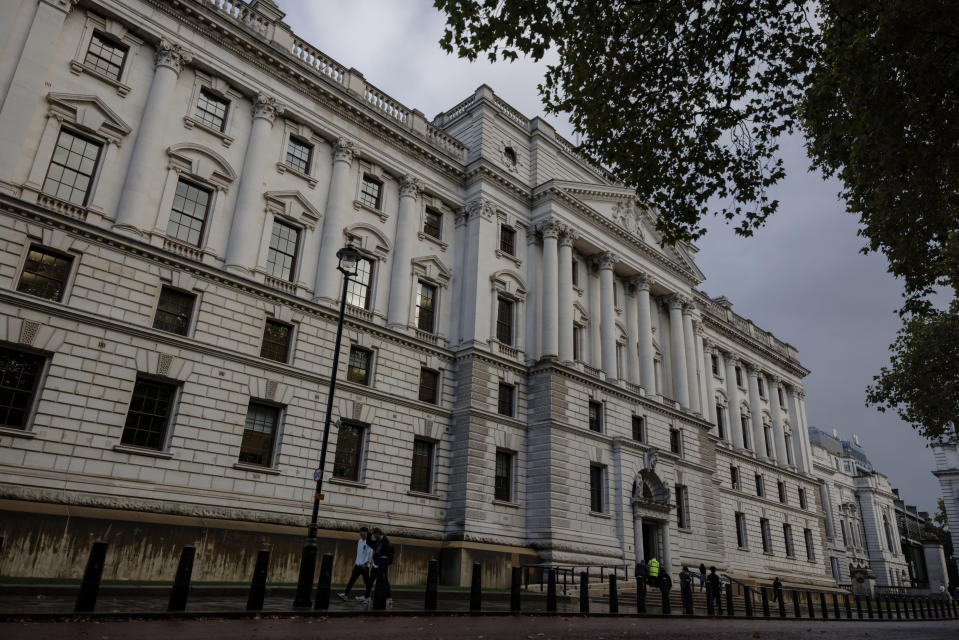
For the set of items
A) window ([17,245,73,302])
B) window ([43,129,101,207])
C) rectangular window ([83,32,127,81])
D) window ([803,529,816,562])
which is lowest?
window ([803,529,816,562])

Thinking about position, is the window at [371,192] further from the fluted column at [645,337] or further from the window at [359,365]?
the fluted column at [645,337]

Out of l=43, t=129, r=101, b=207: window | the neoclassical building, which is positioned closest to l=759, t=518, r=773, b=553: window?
the neoclassical building

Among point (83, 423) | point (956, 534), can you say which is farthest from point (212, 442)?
point (956, 534)

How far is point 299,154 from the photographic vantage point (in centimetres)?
2583

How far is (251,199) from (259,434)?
8366 mm

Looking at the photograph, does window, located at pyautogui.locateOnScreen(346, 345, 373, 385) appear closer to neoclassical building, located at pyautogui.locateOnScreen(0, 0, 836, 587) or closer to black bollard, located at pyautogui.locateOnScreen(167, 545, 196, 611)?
neoclassical building, located at pyautogui.locateOnScreen(0, 0, 836, 587)

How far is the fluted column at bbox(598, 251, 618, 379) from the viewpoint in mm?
33375

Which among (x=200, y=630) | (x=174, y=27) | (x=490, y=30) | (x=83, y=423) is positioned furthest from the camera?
(x=174, y=27)

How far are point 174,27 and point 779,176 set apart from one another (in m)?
20.2

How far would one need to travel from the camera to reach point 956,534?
63906 mm

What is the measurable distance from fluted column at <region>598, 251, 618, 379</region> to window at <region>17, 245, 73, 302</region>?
23828 mm

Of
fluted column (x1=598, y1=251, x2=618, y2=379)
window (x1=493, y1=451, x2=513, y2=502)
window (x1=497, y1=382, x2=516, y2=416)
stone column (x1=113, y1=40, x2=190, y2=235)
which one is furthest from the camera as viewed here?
fluted column (x1=598, y1=251, x2=618, y2=379)

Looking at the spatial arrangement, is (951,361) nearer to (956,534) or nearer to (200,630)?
(200,630)

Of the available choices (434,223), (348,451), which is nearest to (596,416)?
(434,223)
